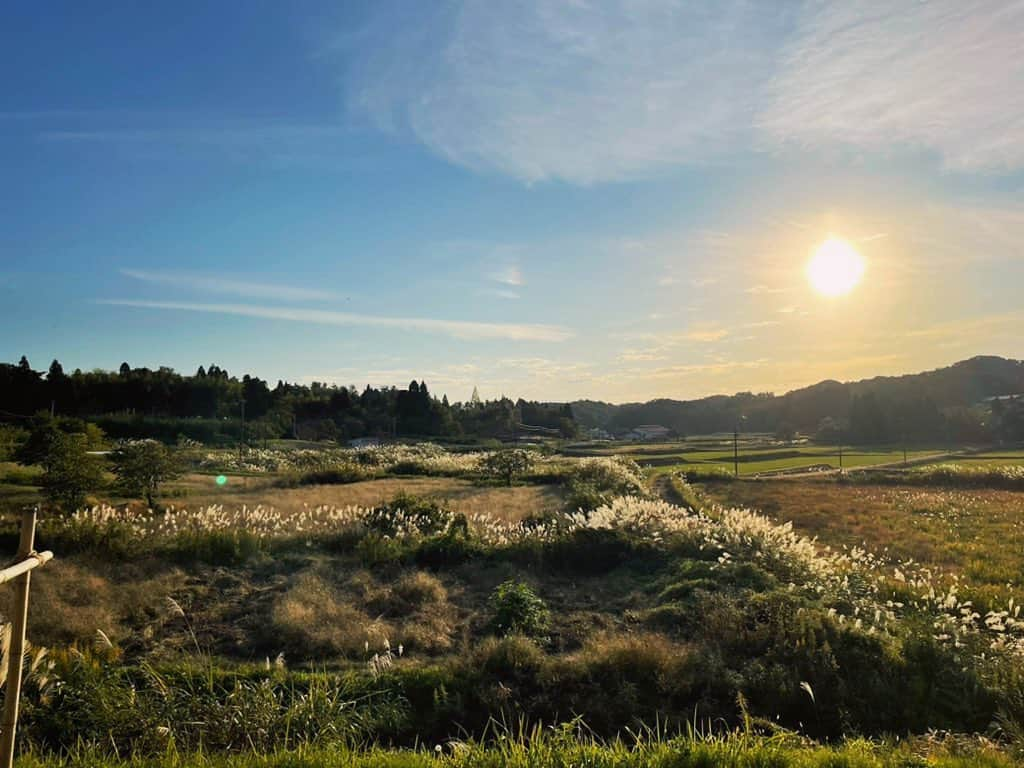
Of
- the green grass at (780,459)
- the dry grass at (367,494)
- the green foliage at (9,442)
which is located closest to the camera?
the dry grass at (367,494)

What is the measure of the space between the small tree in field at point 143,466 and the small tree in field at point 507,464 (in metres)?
16.8

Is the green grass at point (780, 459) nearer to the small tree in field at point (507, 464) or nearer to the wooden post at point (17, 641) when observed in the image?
the small tree in field at point (507, 464)

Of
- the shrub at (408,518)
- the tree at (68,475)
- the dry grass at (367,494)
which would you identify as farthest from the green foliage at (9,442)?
the shrub at (408,518)

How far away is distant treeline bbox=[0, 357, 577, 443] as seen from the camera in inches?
2240

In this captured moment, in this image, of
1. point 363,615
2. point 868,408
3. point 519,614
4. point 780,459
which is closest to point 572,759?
point 519,614

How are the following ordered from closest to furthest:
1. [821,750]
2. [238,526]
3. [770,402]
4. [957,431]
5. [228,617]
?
[821,750] → [228,617] → [238,526] → [957,431] → [770,402]

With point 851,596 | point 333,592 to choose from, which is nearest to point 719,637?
point 851,596

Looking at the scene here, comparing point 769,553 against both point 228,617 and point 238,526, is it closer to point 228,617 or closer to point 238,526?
point 228,617

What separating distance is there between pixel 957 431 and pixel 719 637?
3799 inches

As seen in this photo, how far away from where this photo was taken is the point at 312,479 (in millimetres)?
30094

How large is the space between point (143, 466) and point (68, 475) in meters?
3.15

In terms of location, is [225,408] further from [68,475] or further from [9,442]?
[68,475]

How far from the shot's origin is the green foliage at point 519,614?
910 cm

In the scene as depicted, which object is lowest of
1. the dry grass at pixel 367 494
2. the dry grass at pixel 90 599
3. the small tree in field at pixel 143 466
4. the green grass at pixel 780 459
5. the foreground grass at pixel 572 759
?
the green grass at pixel 780 459
